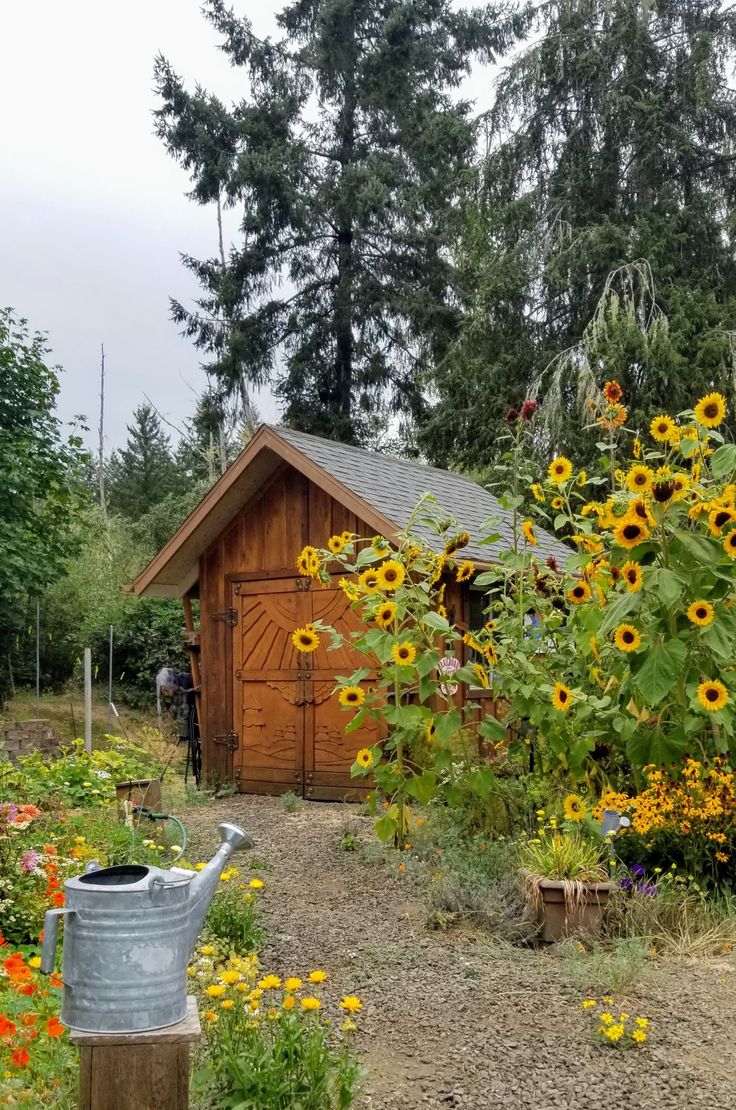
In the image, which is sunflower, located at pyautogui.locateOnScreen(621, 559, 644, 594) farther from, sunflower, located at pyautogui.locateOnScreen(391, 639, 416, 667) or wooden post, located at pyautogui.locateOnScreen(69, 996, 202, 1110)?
wooden post, located at pyautogui.locateOnScreen(69, 996, 202, 1110)

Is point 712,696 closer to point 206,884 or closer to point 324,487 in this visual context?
point 206,884

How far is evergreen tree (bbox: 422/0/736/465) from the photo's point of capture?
674 inches

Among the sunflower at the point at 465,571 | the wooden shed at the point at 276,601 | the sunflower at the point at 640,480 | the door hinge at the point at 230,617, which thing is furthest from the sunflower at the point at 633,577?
the door hinge at the point at 230,617

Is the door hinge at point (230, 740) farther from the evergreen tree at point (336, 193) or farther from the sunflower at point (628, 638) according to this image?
the evergreen tree at point (336, 193)

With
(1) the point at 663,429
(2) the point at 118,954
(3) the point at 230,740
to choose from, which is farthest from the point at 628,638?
(3) the point at 230,740

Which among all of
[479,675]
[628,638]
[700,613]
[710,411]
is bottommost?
[479,675]

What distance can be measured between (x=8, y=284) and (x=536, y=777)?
1884 centimetres

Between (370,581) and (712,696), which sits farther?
(370,581)

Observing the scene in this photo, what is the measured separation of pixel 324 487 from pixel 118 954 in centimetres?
681

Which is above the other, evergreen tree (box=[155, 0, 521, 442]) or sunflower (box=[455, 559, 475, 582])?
evergreen tree (box=[155, 0, 521, 442])

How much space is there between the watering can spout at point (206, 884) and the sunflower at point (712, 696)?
2.42m

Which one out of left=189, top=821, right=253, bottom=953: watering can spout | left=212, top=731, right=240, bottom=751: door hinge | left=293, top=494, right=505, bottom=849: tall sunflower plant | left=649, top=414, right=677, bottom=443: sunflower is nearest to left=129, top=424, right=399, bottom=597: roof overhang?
left=212, top=731, right=240, bottom=751: door hinge

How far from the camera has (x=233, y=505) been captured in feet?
33.0

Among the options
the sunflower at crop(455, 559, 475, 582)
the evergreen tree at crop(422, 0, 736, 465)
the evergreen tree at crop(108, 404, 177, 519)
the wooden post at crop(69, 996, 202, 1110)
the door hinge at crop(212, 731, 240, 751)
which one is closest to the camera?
the wooden post at crop(69, 996, 202, 1110)
